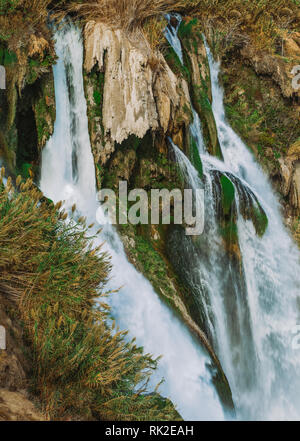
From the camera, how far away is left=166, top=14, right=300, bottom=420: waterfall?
191 inches

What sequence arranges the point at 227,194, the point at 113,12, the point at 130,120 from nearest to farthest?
the point at 130,120 < the point at 113,12 < the point at 227,194

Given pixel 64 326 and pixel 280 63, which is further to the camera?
pixel 280 63

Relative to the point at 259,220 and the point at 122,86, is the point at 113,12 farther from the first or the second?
the point at 259,220

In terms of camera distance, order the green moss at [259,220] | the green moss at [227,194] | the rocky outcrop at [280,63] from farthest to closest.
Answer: the rocky outcrop at [280,63] → the green moss at [259,220] → the green moss at [227,194]

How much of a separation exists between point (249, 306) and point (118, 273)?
260 centimetres

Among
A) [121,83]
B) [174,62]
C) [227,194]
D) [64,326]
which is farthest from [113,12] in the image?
[64,326]

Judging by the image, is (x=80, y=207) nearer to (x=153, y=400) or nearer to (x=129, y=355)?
(x=129, y=355)

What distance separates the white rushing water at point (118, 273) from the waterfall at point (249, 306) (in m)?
0.92

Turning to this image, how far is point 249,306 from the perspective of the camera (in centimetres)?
543

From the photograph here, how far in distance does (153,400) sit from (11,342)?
116 centimetres

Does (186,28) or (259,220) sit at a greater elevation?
(186,28)

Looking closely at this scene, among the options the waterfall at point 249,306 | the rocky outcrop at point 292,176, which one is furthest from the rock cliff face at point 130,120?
the rocky outcrop at point 292,176

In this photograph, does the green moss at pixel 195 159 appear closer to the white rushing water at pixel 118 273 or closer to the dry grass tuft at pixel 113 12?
the white rushing water at pixel 118 273

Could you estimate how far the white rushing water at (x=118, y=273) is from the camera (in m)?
3.49
